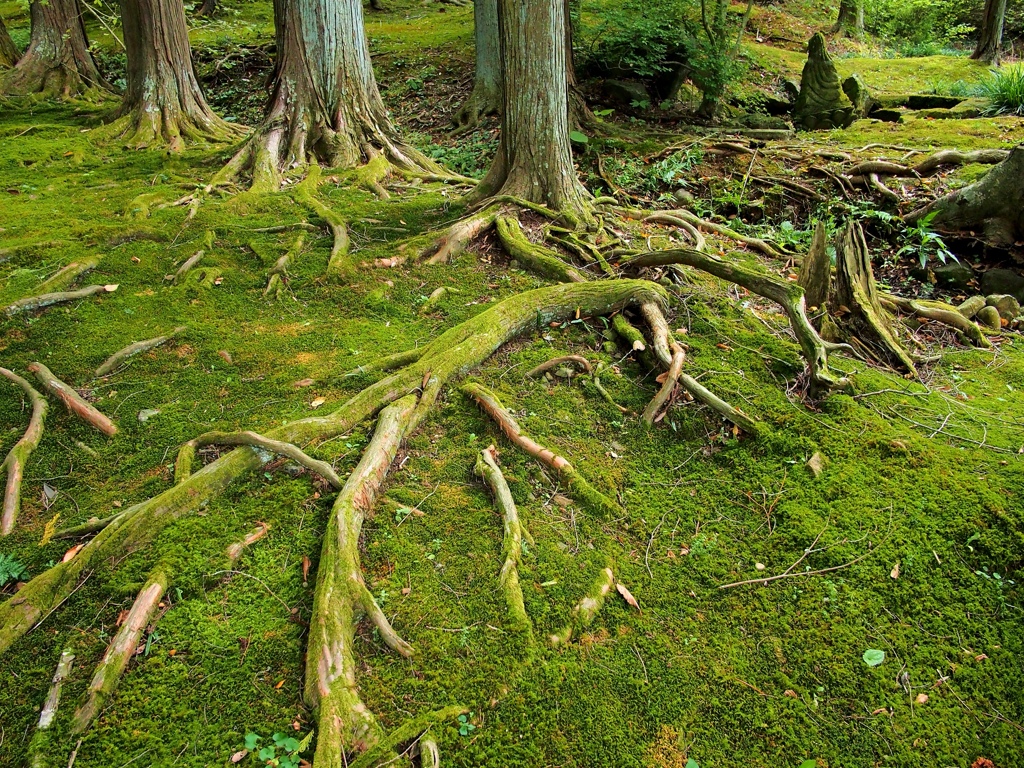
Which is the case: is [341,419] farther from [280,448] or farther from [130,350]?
[130,350]

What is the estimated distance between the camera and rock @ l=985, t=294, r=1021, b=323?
6.27 metres

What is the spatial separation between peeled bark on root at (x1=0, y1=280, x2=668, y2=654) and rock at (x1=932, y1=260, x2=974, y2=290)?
14.0ft

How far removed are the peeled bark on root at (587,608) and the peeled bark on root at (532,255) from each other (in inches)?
107

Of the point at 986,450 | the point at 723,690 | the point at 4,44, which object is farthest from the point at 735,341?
the point at 4,44

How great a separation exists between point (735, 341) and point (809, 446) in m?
1.14

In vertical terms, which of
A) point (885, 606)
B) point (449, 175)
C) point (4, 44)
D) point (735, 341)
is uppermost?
point (4, 44)

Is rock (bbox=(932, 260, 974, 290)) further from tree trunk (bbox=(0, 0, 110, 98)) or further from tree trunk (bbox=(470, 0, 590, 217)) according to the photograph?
tree trunk (bbox=(0, 0, 110, 98))

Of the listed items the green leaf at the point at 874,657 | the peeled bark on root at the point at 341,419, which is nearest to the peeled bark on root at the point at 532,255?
the peeled bark on root at the point at 341,419

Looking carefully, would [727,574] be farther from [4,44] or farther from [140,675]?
[4,44]

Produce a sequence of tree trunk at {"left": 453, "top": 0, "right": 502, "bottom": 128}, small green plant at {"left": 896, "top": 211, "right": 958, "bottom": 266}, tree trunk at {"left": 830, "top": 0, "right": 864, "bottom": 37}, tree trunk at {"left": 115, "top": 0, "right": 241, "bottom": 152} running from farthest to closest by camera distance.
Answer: tree trunk at {"left": 830, "top": 0, "right": 864, "bottom": 37} → tree trunk at {"left": 453, "top": 0, "right": 502, "bottom": 128} → tree trunk at {"left": 115, "top": 0, "right": 241, "bottom": 152} → small green plant at {"left": 896, "top": 211, "right": 958, "bottom": 266}

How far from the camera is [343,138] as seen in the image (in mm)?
7625

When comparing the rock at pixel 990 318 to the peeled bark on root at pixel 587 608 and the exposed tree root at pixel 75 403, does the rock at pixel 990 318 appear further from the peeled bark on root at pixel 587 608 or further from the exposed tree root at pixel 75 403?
the exposed tree root at pixel 75 403

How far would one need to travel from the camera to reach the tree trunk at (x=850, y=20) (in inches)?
905

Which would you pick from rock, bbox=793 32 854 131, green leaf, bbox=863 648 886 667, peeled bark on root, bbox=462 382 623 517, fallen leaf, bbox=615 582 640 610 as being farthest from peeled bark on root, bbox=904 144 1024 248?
fallen leaf, bbox=615 582 640 610
